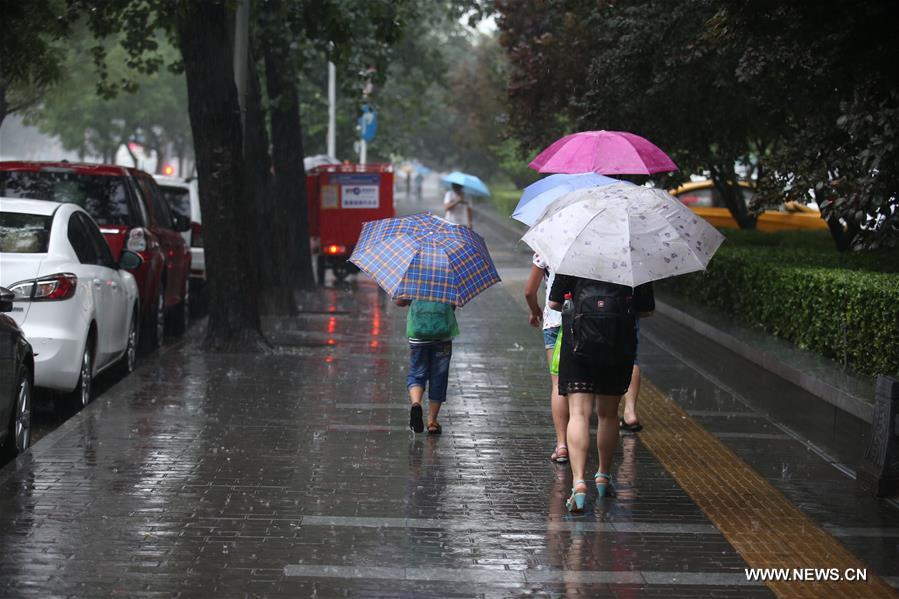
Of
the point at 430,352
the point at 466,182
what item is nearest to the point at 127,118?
the point at 466,182

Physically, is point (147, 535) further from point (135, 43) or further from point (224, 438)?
point (135, 43)

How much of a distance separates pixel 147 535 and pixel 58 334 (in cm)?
355

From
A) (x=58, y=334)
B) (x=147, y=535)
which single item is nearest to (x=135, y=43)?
(x=58, y=334)

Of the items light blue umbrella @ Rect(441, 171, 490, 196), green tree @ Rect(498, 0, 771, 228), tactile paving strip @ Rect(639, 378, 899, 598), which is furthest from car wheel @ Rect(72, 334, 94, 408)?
light blue umbrella @ Rect(441, 171, 490, 196)

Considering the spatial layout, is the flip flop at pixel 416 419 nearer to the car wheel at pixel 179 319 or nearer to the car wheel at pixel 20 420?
the car wheel at pixel 20 420

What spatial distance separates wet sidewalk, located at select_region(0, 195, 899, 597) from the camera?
6.54 metres

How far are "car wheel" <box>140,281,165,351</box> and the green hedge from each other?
631 centimetres

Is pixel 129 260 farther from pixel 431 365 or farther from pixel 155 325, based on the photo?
pixel 431 365

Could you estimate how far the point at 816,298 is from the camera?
42.4 ft

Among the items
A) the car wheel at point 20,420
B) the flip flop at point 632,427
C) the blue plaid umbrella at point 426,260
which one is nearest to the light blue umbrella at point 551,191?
the blue plaid umbrella at point 426,260

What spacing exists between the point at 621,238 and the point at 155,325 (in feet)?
27.5

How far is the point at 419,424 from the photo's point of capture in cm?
1003

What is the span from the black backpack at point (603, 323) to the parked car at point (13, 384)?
333cm

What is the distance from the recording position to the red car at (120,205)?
13.9 m
